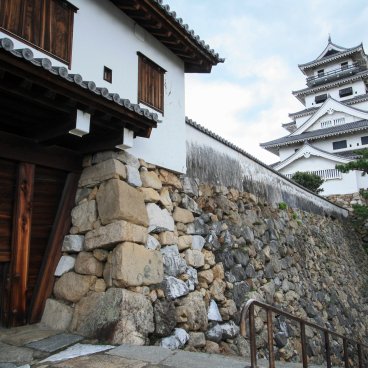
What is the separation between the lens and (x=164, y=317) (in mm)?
4387

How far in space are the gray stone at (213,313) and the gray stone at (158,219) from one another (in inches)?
54.1

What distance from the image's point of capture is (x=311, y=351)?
24.1ft

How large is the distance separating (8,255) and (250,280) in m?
4.53

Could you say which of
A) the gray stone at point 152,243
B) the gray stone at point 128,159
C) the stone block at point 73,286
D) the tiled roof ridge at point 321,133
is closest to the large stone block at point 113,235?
the gray stone at point 152,243

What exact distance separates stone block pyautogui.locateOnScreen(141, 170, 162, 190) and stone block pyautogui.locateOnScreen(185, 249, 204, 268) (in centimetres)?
119

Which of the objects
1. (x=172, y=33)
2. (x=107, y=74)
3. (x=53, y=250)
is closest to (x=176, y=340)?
(x=53, y=250)

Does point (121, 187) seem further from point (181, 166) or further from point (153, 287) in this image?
point (181, 166)

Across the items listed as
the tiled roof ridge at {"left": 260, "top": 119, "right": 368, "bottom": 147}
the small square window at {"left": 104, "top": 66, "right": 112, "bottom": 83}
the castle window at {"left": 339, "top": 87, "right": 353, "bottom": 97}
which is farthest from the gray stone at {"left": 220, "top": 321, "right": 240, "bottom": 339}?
the castle window at {"left": 339, "top": 87, "right": 353, "bottom": 97}

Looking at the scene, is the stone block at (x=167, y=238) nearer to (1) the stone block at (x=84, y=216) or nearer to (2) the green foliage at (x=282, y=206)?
(1) the stone block at (x=84, y=216)

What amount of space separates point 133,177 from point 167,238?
1099 mm

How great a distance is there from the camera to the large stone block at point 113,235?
4.27 metres

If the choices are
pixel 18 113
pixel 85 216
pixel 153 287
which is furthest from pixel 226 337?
pixel 18 113

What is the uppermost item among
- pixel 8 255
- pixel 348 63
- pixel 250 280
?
pixel 348 63

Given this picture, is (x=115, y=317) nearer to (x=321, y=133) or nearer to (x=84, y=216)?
(x=84, y=216)
